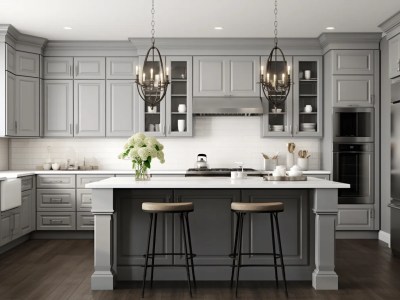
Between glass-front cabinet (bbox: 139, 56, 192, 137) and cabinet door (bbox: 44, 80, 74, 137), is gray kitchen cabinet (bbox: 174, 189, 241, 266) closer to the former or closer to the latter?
glass-front cabinet (bbox: 139, 56, 192, 137)

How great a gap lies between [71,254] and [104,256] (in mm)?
1639

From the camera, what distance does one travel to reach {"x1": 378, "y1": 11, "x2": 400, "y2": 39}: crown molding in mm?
5995

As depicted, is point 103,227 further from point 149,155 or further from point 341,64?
point 341,64

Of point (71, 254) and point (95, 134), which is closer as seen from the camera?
point (71, 254)

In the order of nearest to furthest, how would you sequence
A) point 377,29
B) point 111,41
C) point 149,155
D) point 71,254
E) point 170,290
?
1. point 170,290
2. point 149,155
3. point 71,254
4. point 377,29
5. point 111,41

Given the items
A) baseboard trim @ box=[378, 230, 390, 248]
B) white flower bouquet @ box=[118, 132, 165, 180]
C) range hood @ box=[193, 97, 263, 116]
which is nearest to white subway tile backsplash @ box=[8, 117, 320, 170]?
range hood @ box=[193, 97, 263, 116]

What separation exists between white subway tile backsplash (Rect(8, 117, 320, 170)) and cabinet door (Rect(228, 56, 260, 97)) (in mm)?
497

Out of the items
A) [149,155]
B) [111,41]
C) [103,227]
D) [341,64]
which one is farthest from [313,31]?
[103,227]

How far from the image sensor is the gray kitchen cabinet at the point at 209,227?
471 cm

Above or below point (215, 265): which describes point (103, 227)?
above

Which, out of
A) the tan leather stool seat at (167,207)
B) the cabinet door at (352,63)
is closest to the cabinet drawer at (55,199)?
the tan leather stool seat at (167,207)

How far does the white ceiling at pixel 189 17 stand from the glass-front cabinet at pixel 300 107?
1.59ft

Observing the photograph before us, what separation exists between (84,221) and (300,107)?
345 centimetres

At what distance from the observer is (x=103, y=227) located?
4.50 m
